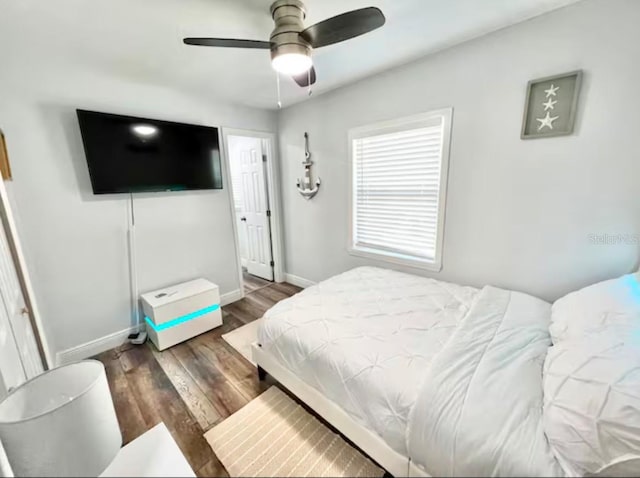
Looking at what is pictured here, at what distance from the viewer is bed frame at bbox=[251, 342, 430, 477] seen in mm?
1116

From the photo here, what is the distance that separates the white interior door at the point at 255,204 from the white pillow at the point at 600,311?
126 inches

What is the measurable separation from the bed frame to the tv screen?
189 centimetres

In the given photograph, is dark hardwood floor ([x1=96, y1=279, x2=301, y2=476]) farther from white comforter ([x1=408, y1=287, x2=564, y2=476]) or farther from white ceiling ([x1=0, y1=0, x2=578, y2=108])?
white ceiling ([x1=0, y1=0, x2=578, y2=108])

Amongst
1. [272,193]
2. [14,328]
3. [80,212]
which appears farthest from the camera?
[272,193]

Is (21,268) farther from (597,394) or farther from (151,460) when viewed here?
(597,394)

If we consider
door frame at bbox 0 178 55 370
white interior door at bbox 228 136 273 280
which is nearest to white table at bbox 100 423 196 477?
door frame at bbox 0 178 55 370

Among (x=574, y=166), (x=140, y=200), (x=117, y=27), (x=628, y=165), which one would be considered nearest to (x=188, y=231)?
(x=140, y=200)

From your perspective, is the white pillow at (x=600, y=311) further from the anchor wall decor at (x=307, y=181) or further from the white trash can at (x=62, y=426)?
the anchor wall decor at (x=307, y=181)

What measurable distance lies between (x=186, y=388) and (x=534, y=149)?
120 inches

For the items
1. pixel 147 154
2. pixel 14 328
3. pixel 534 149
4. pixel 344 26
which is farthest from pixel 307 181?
pixel 14 328

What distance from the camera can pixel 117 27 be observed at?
1.54 m

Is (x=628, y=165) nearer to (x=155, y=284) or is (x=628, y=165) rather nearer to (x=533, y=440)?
(x=533, y=440)

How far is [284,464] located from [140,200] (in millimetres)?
2479

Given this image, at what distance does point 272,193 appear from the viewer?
3557mm
